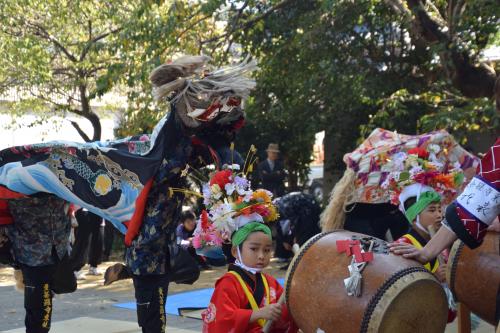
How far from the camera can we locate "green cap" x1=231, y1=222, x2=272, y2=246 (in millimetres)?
3768

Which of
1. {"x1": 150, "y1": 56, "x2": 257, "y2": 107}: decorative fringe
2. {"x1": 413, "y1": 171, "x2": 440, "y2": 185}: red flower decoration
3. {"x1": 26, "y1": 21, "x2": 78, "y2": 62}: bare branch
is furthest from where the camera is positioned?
{"x1": 26, "y1": 21, "x2": 78, "y2": 62}: bare branch

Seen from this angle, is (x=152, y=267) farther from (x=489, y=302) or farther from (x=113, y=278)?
(x=489, y=302)

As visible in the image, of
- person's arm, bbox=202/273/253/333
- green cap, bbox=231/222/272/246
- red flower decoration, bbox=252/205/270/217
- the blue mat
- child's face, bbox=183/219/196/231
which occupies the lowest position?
the blue mat

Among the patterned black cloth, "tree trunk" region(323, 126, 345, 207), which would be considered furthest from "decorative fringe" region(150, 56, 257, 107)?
"tree trunk" region(323, 126, 345, 207)

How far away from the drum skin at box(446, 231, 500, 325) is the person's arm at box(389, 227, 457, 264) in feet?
1.85

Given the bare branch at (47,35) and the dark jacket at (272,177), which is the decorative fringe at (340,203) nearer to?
the dark jacket at (272,177)

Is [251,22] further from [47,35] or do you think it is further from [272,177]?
[47,35]

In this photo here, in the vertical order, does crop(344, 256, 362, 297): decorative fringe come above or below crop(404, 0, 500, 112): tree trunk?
below

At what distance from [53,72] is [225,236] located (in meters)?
10.0

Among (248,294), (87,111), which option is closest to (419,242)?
(248,294)

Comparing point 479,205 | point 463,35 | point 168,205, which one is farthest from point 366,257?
point 463,35

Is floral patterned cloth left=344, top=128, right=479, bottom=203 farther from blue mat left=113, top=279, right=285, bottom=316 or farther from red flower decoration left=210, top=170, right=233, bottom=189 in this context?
red flower decoration left=210, top=170, right=233, bottom=189

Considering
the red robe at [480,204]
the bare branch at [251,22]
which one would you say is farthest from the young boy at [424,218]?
the bare branch at [251,22]

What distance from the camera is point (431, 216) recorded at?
4320mm
